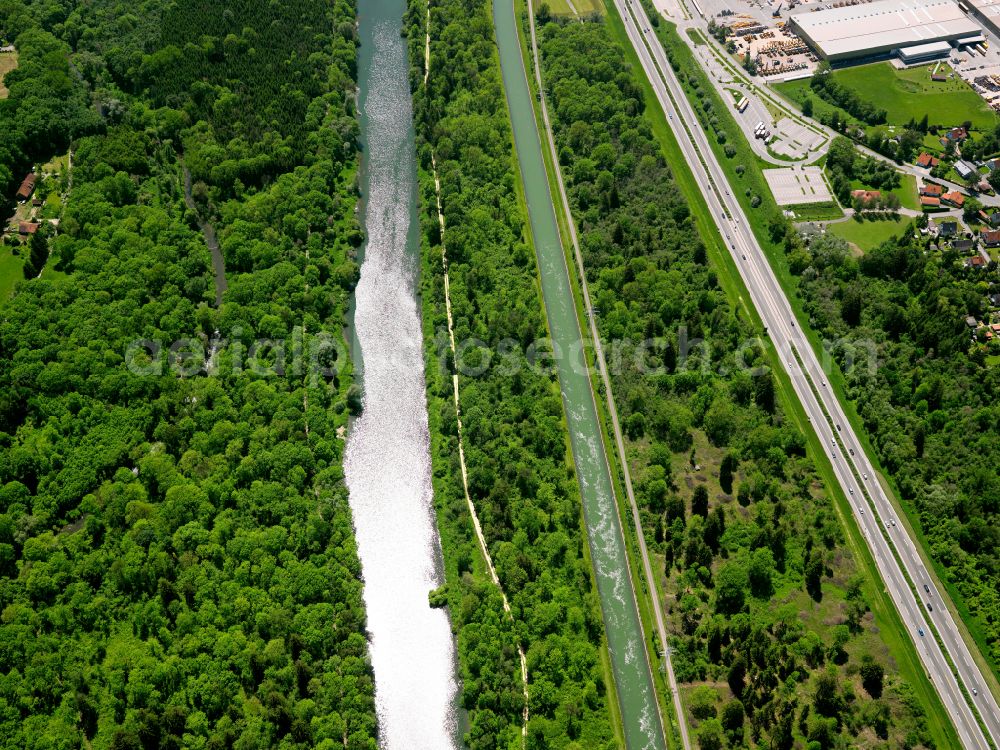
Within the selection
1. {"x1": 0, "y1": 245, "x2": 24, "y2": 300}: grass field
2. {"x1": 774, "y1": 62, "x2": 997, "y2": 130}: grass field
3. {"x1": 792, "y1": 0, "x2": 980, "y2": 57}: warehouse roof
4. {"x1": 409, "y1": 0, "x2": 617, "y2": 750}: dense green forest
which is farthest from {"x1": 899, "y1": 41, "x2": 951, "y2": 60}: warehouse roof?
{"x1": 0, "y1": 245, "x2": 24, "y2": 300}: grass field

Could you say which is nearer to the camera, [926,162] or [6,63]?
[926,162]

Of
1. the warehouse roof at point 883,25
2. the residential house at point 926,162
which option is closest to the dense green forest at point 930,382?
the residential house at point 926,162

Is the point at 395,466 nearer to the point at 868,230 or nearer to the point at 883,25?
the point at 868,230

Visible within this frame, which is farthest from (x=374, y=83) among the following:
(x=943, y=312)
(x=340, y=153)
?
(x=943, y=312)

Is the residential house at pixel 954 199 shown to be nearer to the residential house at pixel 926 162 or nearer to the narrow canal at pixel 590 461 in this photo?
the residential house at pixel 926 162

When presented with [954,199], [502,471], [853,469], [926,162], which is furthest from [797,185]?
[502,471]

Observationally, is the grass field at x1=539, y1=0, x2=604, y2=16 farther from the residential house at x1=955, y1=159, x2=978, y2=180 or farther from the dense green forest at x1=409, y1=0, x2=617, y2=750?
the residential house at x1=955, y1=159, x2=978, y2=180
